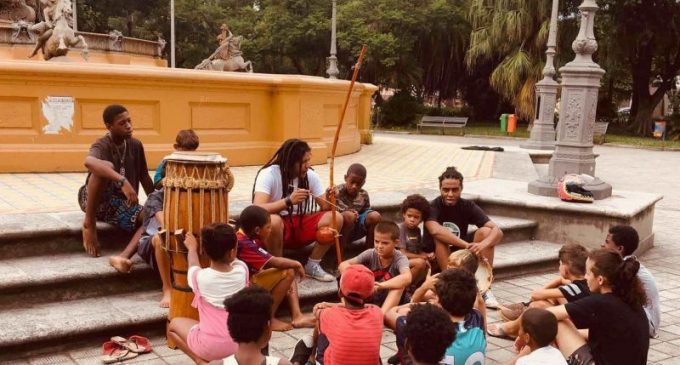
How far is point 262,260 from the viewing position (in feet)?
15.2

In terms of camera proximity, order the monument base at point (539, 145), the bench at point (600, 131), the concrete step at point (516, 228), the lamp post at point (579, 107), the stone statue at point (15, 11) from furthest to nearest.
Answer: the bench at point (600, 131), the monument base at point (539, 145), the stone statue at point (15, 11), the lamp post at point (579, 107), the concrete step at point (516, 228)

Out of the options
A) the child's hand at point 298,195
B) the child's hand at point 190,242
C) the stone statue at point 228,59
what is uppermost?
the stone statue at point 228,59

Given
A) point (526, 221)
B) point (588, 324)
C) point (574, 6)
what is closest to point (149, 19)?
point (574, 6)

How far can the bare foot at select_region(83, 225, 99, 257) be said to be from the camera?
5.39 meters

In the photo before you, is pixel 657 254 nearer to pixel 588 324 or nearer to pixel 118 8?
pixel 588 324

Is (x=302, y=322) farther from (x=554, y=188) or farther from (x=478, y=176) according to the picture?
(x=478, y=176)

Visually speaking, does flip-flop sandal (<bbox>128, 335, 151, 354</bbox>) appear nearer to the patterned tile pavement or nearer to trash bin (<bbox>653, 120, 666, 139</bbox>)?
the patterned tile pavement

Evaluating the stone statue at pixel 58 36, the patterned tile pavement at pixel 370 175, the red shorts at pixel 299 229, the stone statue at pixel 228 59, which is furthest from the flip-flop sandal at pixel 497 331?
the stone statue at pixel 228 59

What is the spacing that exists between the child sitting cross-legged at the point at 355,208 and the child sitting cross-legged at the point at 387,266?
790 millimetres

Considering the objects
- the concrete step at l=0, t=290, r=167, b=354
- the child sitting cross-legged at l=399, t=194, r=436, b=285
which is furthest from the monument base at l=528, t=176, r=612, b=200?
the concrete step at l=0, t=290, r=167, b=354

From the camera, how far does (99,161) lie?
5203mm

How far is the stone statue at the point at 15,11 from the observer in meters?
16.8

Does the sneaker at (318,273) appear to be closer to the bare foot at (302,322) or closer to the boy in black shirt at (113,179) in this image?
the bare foot at (302,322)

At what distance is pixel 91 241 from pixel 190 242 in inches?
52.8
